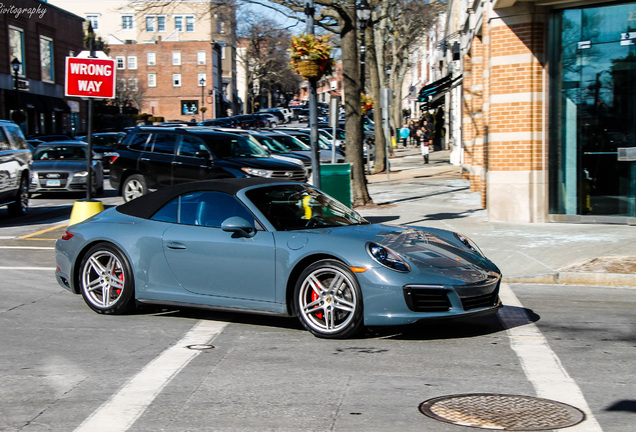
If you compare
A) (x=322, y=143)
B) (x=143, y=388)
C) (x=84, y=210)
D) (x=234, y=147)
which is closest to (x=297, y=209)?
(x=143, y=388)

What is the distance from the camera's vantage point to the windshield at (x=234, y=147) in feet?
61.1

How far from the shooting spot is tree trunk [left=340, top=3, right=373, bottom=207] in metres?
18.6

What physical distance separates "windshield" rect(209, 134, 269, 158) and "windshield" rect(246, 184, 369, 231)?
35.4ft

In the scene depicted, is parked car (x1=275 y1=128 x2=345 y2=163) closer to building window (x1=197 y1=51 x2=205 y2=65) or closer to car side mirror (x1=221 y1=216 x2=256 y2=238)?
car side mirror (x1=221 y1=216 x2=256 y2=238)

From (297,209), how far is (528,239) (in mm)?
6423

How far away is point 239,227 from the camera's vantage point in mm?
7066

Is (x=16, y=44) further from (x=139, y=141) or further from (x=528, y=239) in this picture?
(x=528, y=239)

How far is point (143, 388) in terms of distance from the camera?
214 inches

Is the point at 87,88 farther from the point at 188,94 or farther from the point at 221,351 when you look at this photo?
the point at 188,94

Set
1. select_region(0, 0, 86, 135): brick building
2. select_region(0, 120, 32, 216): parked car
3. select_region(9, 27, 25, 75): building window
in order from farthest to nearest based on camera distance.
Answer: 1. select_region(9, 27, 25, 75): building window
2. select_region(0, 0, 86, 135): brick building
3. select_region(0, 120, 32, 216): parked car

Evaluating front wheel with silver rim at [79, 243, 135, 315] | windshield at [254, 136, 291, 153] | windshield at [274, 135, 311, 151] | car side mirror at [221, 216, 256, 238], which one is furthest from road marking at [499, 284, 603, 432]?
windshield at [274, 135, 311, 151]

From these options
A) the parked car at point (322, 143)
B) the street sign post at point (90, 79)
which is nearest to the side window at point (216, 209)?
the street sign post at point (90, 79)

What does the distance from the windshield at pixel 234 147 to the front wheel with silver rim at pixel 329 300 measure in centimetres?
1194

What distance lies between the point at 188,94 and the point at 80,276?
83988 mm
